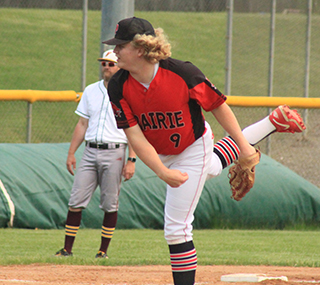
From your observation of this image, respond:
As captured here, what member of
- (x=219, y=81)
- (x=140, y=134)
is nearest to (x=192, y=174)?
(x=140, y=134)

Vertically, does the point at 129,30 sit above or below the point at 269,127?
above

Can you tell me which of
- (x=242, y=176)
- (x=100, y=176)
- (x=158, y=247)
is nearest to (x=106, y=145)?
(x=100, y=176)

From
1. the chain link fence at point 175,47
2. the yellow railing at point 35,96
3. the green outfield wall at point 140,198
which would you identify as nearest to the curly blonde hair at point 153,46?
the green outfield wall at point 140,198

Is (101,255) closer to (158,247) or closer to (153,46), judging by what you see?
(158,247)

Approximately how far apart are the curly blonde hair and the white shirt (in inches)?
82.0

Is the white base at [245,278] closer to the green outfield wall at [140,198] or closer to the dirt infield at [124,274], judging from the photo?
the dirt infield at [124,274]

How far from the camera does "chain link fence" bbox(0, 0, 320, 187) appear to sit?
11602 mm

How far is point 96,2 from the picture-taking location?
1218 cm

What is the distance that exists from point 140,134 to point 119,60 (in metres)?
0.47

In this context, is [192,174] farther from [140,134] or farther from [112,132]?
[112,132]

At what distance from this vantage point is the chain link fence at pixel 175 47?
38.1ft

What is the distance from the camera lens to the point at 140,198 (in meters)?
7.61

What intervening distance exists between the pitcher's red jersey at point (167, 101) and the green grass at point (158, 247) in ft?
6.61

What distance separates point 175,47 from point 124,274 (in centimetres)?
863
